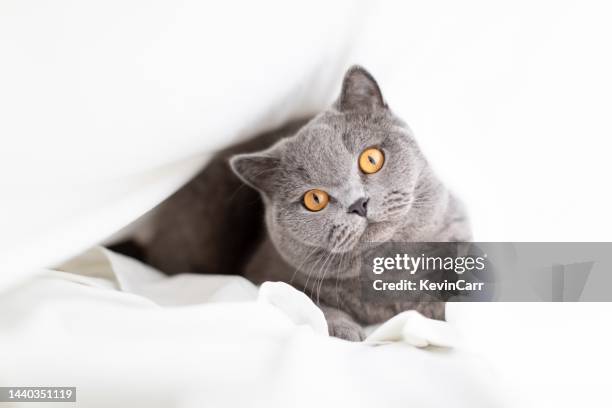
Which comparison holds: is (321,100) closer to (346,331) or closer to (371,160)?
(371,160)

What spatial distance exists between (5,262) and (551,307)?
36.3 inches

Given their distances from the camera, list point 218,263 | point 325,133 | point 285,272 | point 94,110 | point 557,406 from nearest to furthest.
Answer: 1. point 557,406
2. point 94,110
3. point 325,133
4. point 285,272
5. point 218,263

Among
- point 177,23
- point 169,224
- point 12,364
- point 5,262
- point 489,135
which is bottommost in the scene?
point 12,364

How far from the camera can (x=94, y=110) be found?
91cm

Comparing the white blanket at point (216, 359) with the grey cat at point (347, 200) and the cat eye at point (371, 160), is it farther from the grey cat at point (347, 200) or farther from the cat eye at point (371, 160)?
the cat eye at point (371, 160)

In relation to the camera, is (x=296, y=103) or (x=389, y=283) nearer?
(x=389, y=283)

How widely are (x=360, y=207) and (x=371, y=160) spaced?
108 mm

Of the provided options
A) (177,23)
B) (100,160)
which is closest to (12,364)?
(100,160)

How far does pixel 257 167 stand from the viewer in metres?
1.25

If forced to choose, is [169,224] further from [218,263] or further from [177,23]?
[177,23]

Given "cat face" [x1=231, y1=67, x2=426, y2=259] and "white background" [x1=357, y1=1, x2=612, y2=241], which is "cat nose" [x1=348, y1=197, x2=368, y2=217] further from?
"white background" [x1=357, y1=1, x2=612, y2=241]

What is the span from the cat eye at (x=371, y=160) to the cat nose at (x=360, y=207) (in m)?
0.07

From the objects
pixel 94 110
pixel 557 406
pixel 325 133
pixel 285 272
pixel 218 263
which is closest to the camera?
pixel 557 406

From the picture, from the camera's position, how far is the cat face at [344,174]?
43.0 inches
